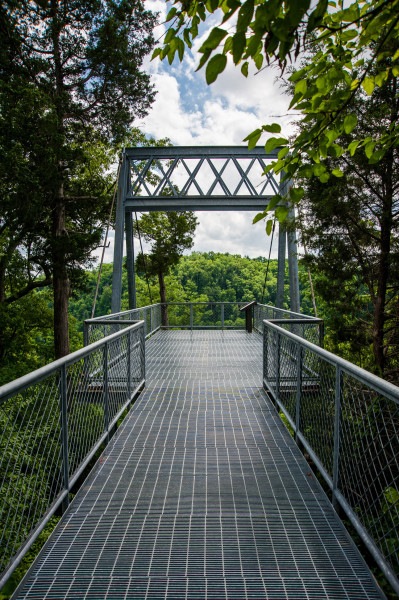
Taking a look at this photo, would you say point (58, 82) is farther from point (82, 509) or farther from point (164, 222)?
point (82, 509)

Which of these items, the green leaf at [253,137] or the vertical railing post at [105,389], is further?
the vertical railing post at [105,389]

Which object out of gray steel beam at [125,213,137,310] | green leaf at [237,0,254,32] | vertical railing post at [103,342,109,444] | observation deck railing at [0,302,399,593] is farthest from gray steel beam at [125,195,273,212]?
green leaf at [237,0,254,32]

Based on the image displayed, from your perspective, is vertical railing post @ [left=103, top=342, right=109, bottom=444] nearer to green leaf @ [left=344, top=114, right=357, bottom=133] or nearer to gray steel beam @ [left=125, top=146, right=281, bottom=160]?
green leaf @ [left=344, top=114, right=357, bottom=133]

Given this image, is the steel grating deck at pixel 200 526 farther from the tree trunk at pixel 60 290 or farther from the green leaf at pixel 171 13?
the tree trunk at pixel 60 290

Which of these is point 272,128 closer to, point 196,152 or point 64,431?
point 64,431

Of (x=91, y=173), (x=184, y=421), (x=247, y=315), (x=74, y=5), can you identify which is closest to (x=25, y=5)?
(x=74, y=5)

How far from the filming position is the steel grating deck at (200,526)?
2.32 m

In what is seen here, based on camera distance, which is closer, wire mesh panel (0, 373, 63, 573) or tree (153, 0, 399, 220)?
tree (153, 0, 399, 220)

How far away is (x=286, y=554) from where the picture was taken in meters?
2.60

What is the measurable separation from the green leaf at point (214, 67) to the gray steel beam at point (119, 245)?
10043 mm

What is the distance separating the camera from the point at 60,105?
579 inches

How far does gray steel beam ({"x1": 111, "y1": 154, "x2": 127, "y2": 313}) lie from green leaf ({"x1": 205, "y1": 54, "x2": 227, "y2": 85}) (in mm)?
10043

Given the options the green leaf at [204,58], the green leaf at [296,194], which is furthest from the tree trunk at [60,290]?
the green leaf at [204,58]

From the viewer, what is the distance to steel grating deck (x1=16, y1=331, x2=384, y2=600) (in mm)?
2318
